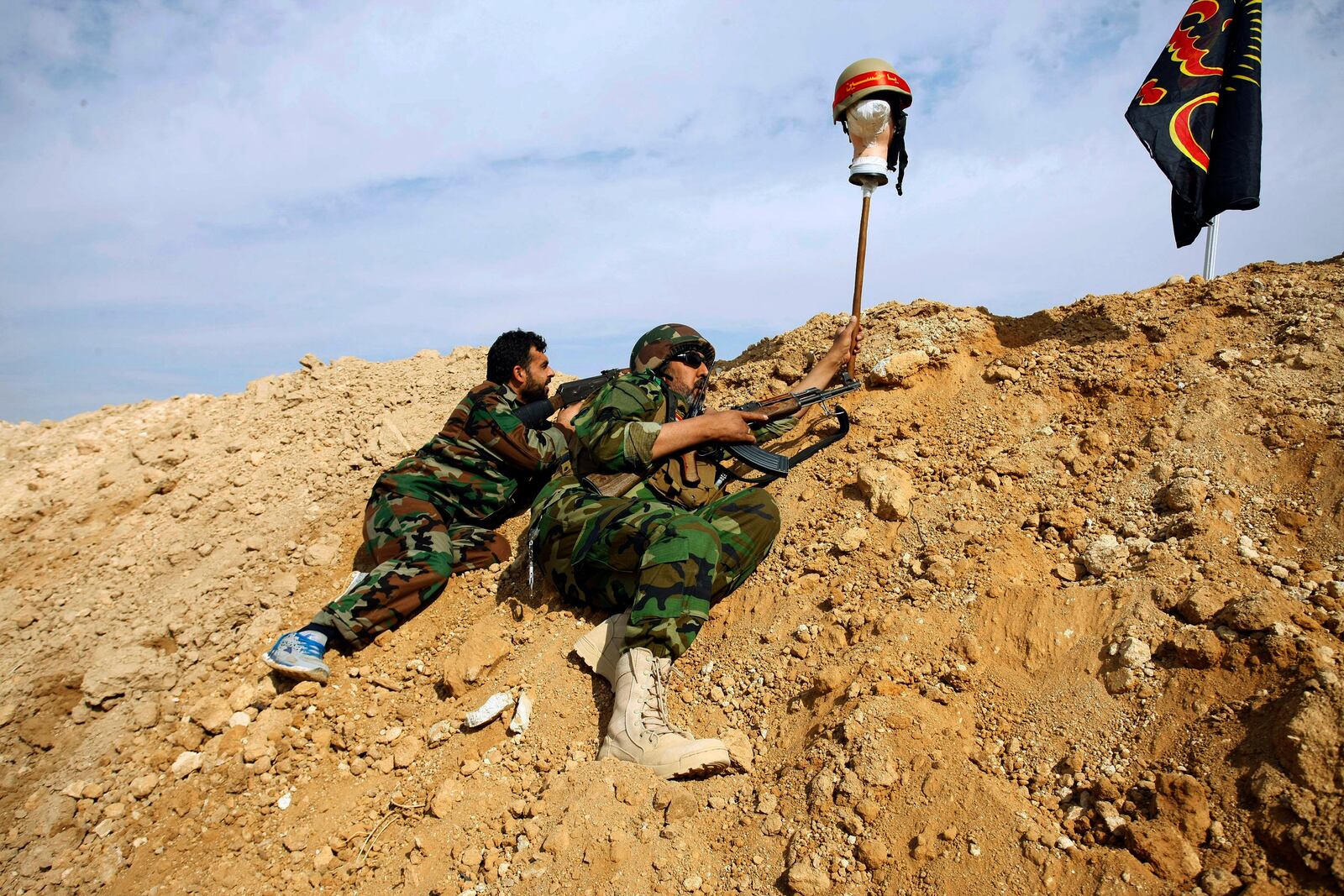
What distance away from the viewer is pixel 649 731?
9.79 ft

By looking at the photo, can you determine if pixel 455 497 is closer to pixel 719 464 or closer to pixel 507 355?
pixel 507 355

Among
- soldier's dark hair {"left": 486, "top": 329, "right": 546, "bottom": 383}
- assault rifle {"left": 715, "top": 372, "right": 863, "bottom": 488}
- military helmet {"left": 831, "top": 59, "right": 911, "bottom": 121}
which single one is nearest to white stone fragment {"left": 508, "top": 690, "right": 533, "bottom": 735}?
assault rifle {"left": 715, "top": 372, "right": 863, "bottom": 488}

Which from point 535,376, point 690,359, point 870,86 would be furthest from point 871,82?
point 535,376

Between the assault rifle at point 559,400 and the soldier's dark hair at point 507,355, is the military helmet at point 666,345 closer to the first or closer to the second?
the assault rifle at point 559,400

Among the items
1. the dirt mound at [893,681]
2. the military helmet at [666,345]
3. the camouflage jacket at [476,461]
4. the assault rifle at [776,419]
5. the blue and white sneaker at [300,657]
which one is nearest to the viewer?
the dirt mound at [893,681]

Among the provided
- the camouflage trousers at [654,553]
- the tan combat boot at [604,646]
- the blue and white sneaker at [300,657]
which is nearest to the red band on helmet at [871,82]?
the camouflage trousers at [654,553]

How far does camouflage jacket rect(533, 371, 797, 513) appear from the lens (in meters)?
3.73

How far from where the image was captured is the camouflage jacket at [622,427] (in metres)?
3.73

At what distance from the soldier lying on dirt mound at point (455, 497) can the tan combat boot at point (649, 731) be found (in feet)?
5.60

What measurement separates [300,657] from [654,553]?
6.55 feet

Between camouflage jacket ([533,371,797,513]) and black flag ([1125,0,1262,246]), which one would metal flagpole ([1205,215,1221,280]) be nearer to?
black flag ([1125,0,1262,246])

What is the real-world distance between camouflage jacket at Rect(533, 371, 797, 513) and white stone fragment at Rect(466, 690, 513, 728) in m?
0.98

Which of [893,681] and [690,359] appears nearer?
[893,681]

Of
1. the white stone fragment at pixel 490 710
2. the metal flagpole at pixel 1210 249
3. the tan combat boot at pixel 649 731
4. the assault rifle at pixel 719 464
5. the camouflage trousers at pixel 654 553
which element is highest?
the metal flagpole at pixel 1210 249
